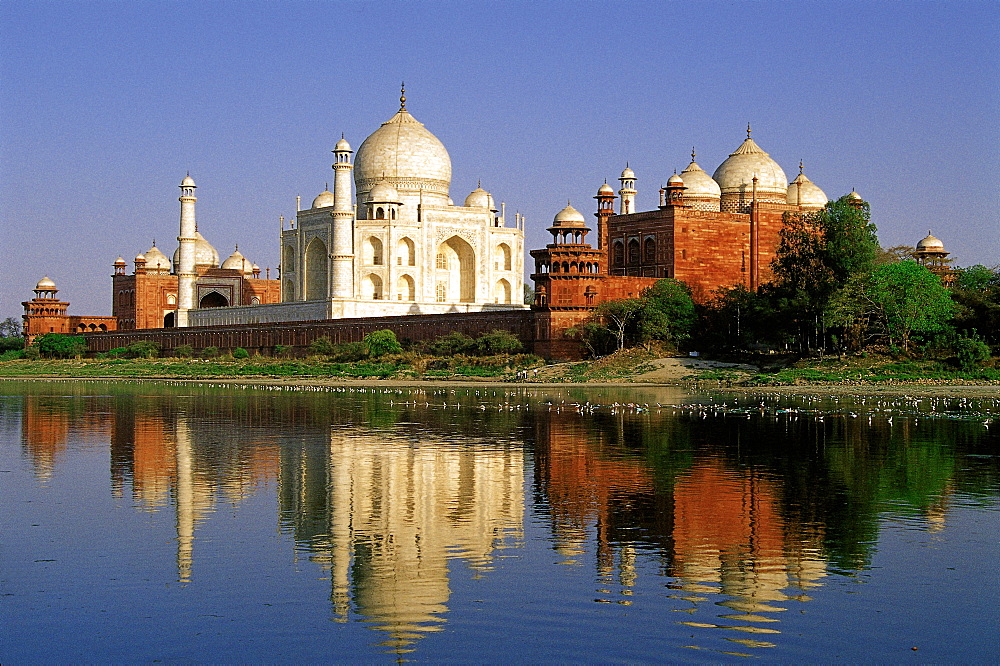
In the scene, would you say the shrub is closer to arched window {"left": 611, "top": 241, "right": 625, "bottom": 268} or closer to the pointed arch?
the pointed arch

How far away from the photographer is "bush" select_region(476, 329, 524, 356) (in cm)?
3938

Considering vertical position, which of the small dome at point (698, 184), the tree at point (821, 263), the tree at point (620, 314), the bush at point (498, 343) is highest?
the small dome at point (698, 184)

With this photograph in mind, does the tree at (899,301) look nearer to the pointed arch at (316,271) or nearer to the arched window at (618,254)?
the arched window at (618,254)

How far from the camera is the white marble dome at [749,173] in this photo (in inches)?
1793

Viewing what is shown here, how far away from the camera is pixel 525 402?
2630 centimetres

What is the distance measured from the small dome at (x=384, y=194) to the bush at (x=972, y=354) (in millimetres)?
27164

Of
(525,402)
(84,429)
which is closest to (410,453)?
(84,429)

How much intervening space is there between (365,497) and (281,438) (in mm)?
6414

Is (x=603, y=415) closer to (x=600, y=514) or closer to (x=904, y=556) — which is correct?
(x=600, y=514)

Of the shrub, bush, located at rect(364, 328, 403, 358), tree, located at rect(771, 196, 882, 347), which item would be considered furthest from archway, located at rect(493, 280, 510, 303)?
tree, located at rect(771, 196, 882, 347)

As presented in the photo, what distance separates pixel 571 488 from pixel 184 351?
4578 cm

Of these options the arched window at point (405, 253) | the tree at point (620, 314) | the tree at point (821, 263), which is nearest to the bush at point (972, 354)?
the tree at point (821, 263)

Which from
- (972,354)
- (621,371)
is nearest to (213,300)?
(621,371)

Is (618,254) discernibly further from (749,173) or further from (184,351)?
(184,351)
